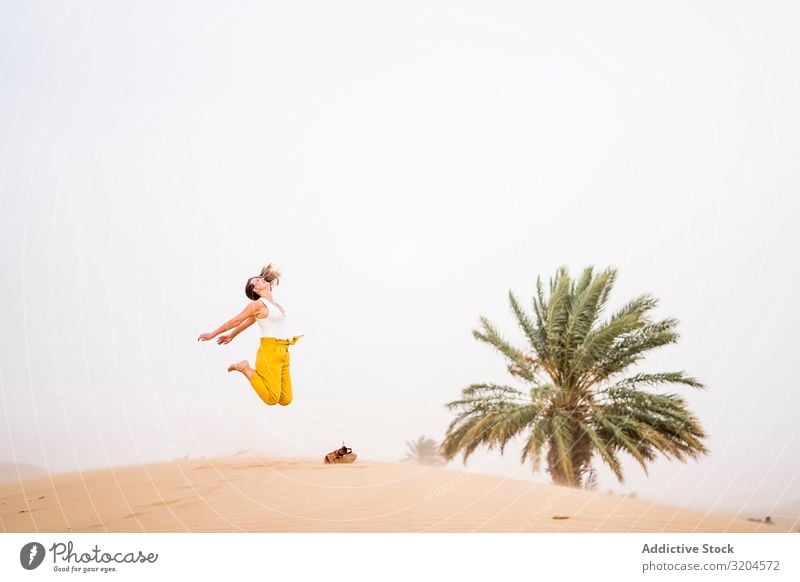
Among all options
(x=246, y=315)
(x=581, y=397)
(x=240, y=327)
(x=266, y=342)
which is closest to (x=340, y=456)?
(x=266, y=342)

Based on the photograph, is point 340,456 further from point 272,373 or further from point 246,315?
point 246,315

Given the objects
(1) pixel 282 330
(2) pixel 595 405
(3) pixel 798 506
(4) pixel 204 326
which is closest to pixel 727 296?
(3) pixel 798 506

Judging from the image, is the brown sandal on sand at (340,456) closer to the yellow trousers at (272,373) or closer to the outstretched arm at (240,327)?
the yellow trousers at (272,373)

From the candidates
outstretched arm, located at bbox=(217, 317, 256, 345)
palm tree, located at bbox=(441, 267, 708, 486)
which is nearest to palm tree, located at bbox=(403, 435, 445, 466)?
palm tree, located at bbox=(441, 267, 708, 486)

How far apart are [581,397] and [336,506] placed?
905 cm

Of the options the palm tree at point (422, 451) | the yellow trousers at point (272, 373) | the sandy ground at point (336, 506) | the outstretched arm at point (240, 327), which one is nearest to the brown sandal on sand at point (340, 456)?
the sandy ground at point (336, 506)

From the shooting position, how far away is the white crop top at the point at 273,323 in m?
11.5

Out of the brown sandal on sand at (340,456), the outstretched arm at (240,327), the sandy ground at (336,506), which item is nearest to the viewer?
the sandy ground at (336,506)

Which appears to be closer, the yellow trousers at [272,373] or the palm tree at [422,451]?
the yellow trousers at [272,373]

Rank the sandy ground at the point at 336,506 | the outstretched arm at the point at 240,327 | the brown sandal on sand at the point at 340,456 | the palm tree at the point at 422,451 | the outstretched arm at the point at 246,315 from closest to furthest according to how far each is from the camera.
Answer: the sandy ground at the point at 336,506 < the outstretched arm at the point at 246,315 < the outstretched arm at the point at 240,327 < the brown sandal on sand at the point at 340,456 < the palm tree at the point at 422,451

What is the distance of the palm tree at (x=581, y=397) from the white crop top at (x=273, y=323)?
6.28 m

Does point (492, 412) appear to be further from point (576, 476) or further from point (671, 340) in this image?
point (671, 340)

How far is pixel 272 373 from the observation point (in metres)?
11.4

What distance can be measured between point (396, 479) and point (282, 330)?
2.97 m
